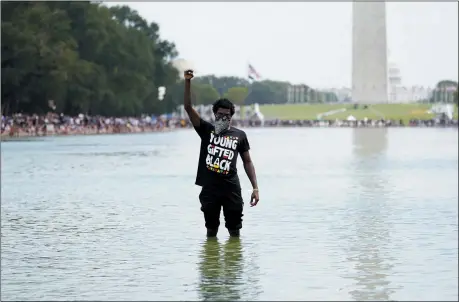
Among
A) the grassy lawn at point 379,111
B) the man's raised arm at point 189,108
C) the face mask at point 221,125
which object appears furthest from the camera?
the grassy lawn at point 379,111

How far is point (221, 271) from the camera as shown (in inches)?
449

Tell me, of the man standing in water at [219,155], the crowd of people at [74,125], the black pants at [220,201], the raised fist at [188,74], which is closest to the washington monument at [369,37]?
the crowd of people at [74,125]

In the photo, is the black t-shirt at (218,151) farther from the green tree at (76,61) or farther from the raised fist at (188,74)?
the green tree at (76,61)

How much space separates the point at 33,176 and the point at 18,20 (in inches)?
2405

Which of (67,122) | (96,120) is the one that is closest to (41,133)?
(67,122)

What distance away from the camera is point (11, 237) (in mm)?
14578

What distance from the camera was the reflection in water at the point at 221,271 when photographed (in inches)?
391

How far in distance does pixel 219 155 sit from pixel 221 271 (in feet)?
5.01

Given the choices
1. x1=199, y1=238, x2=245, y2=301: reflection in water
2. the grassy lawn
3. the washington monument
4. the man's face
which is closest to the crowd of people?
the washington monument

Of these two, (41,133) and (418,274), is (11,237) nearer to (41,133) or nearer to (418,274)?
(418,274)

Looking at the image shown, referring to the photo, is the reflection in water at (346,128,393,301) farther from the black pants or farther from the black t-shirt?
the black t-shirt

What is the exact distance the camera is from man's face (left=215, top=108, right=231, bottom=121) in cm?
1258

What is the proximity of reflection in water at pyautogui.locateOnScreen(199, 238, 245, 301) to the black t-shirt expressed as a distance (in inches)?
27.9

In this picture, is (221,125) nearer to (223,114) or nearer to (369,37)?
(223,114)
